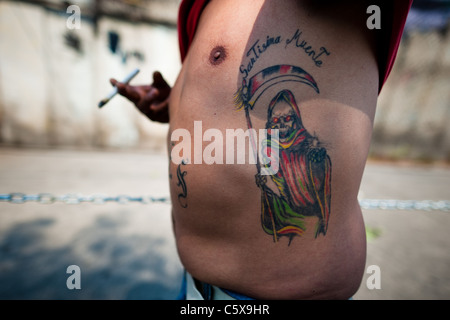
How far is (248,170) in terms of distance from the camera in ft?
1.76

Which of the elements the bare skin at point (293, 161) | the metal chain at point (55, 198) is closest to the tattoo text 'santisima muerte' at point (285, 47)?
the bare skin at point (293, 161)

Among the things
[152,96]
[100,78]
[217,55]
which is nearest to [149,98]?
[152,96]

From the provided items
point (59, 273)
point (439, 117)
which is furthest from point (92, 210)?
point (439, 117)

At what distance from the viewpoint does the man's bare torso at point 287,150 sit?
522 mm

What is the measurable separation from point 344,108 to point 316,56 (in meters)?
0.14

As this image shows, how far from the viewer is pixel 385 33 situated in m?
0.55

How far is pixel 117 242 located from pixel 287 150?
1.63 metres

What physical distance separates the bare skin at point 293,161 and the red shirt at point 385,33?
0.15 feet

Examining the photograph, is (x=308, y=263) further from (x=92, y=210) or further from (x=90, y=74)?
(x=90, y=74)

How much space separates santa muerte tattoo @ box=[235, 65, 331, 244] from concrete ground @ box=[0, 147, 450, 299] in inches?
44.2

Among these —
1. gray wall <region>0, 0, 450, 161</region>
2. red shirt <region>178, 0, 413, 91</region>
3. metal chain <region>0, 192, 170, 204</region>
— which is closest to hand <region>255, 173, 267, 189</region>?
red shirt <region>178, 0, 413, 91</region>

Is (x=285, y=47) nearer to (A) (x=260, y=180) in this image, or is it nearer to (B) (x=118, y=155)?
(A) (x=260, y=180)

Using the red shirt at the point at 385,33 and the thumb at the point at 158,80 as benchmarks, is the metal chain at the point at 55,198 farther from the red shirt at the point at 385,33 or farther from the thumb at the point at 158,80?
the red shirt at the point at 385,33

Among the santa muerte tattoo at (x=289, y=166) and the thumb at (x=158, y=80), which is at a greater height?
the thumb at (x=158, y=80)
